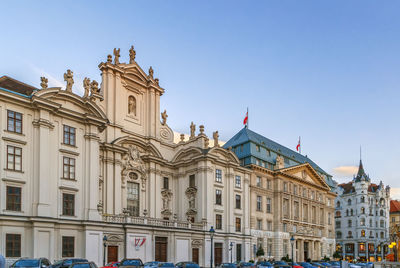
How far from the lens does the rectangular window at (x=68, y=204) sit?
1575 inches

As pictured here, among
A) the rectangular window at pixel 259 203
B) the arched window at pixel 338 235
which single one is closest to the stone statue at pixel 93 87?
the rectangular window at pixel 259 203

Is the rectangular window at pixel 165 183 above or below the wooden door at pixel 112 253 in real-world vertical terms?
above

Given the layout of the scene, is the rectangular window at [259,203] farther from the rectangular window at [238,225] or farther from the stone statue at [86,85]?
the stone statue at [86,85]

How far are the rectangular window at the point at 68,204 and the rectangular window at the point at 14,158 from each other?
203 inches

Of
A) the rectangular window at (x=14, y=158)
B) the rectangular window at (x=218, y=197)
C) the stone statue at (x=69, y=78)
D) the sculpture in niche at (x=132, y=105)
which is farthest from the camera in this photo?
the rectangular window at (x=218, y=197)

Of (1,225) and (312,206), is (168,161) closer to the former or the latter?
(1,225)

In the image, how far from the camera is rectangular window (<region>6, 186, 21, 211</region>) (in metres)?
36.2

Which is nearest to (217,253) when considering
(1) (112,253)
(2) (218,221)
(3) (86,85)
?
(2) (218,221)

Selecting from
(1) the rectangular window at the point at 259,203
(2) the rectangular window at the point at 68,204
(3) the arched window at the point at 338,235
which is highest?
(2) the rectangular window at the point at 68,204

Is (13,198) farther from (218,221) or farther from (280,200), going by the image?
(280,200)

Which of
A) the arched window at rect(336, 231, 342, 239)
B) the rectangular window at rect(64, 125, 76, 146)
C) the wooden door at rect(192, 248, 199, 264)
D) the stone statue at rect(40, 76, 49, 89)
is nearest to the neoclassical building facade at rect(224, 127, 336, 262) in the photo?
the wooden door at rect(192, 248, 199, 264)

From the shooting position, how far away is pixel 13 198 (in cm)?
3659

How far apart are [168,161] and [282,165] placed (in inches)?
891

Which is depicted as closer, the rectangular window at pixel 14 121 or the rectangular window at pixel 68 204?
the rectangular window at pixel 14 121
